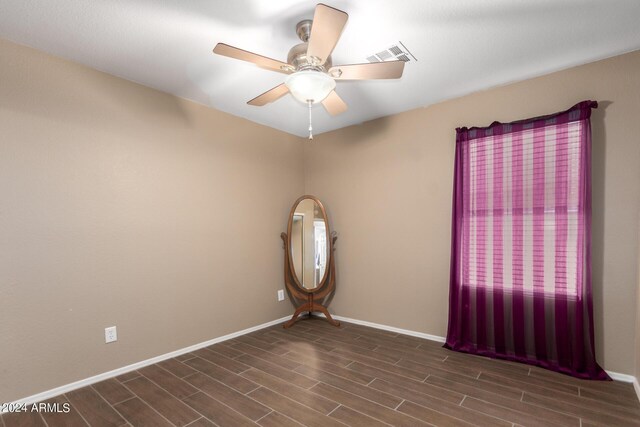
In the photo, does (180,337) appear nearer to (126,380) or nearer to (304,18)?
(126,380)

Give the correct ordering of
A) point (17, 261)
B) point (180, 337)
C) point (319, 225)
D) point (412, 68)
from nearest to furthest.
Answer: point (17, 261) → point (412, 68) → point (180, 337) → point (319, 225)

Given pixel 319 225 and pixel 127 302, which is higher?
pixel 319 225

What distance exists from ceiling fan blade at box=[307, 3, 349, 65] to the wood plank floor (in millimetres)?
2066

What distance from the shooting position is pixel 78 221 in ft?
7.25

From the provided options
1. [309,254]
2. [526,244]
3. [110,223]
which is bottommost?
[309,254]

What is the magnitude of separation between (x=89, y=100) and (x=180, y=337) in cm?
204

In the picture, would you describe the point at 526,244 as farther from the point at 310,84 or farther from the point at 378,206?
the point at 310,84

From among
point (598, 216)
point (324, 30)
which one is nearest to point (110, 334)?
point (324, 30)

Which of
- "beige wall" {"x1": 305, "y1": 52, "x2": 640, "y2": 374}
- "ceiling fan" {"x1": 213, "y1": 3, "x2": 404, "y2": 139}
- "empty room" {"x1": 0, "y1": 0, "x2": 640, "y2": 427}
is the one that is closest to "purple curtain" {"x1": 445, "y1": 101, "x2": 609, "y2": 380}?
"empty room" {"x1": 0, "y1": 0, "x2": 640, "y2": 427}

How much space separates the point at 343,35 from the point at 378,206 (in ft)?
6.09

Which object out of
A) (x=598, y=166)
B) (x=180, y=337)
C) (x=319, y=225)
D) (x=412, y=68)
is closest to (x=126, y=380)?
(x=180, y=337)

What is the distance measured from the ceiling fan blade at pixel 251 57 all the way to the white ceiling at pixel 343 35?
0.83 ft

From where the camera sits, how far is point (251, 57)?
1701mm

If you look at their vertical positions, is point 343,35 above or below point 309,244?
above
